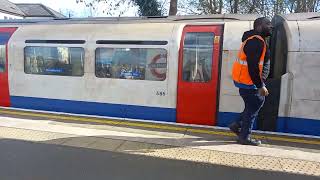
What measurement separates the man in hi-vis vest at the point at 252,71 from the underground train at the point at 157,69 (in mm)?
866

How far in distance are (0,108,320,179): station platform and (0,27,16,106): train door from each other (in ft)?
4.12

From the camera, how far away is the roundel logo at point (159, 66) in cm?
700

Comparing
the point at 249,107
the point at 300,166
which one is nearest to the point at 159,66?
the point at 249,107

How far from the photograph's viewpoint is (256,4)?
65.4 feet

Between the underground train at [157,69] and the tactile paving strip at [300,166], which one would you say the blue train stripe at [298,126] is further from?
the tactile paving strip at [300,166]

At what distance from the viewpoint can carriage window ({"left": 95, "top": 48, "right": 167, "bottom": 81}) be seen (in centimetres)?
705

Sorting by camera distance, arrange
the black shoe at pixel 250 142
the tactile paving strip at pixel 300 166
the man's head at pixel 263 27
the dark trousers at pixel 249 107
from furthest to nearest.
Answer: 1. the black shoe at pixel 250 142
2. the dark trousers at pixel 249 107
3. the man's head at pixel 263 27
4. the tactile paving strip at pixel 300 166

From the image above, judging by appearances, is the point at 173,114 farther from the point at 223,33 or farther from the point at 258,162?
the point at 258,162

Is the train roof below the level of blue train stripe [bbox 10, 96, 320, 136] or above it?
above

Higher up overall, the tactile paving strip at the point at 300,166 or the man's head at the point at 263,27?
the man's head at the point at 263,27

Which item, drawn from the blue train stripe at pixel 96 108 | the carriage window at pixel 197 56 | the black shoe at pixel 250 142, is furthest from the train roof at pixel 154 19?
the black shoe at pixel 250 142

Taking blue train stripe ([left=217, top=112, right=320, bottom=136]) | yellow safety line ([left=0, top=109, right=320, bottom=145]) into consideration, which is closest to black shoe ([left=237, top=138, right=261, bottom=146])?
yellow safety line ([left=0, top=109, right=320, bottom=145])

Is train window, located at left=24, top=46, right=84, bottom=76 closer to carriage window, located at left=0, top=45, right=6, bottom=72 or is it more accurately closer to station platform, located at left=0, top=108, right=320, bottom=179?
carriage window, located at left=0, top=45, right=6, bottom=72

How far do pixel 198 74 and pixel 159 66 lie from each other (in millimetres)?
793
